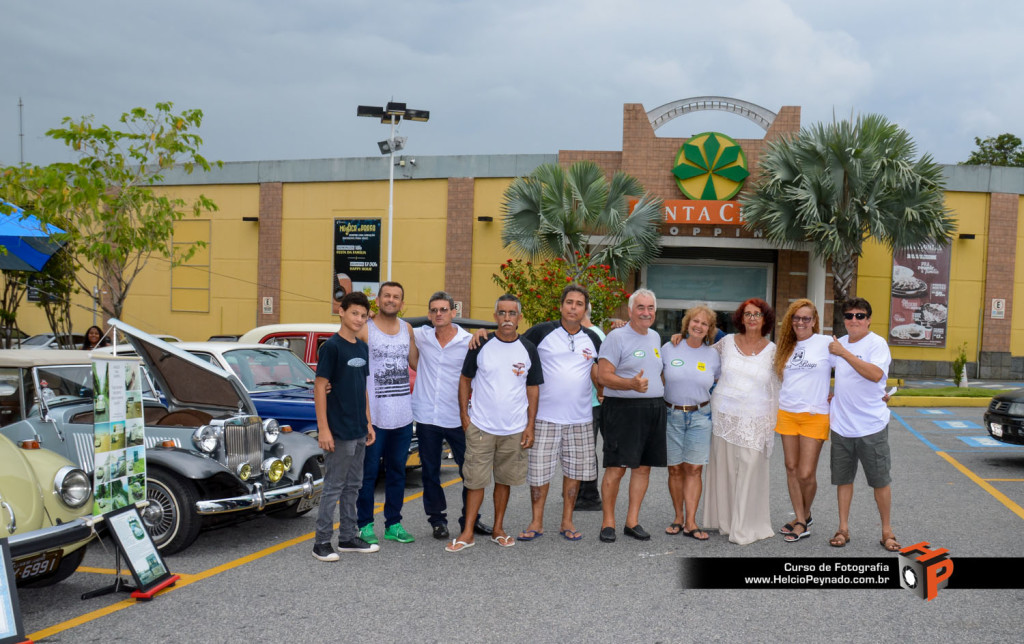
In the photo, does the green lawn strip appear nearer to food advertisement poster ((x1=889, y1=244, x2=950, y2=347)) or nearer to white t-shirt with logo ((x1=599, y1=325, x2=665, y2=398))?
food advertisement poster ((x1=889, y1=244, x2=950, y2=347))

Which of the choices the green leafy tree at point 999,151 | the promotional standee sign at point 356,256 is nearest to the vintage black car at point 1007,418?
the promotional standee sign at point 356,256

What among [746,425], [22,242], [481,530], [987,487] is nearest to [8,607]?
[481,530]

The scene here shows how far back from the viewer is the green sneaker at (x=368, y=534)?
580cm

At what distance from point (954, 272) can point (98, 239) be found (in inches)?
858

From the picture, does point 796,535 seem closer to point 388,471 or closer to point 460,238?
point 388,471

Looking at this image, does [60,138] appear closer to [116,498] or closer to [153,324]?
[116,498]

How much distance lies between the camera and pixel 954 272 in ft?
76.4

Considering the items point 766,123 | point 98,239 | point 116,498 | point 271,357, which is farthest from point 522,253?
point 116,498

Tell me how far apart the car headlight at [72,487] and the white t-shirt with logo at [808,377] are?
182 inches

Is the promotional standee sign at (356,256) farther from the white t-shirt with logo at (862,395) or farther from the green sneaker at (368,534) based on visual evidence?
the white t-shirt with logo at (862,395)

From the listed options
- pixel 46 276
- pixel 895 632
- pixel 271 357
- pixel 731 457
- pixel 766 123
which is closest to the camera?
pixel 895 632

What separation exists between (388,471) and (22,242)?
6.02 metres

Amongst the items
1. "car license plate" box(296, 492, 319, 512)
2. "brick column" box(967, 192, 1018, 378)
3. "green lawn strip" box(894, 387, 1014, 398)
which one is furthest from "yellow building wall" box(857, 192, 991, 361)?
"car license plate" box(296, 492, 319, 512)

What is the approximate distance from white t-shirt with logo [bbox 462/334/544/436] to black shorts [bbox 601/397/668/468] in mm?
635
